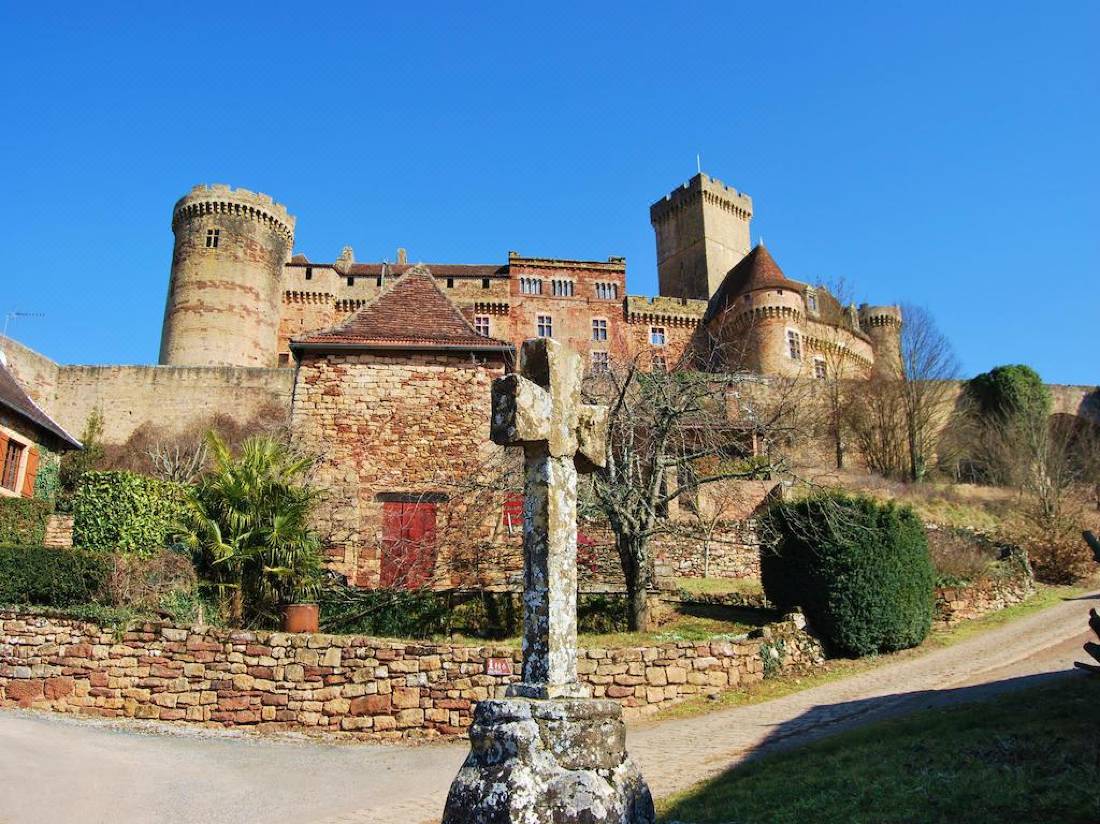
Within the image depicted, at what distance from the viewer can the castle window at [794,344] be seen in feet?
159

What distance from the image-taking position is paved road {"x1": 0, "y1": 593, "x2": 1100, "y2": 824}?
7.91 meters

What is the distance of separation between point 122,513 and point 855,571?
44.1 ft

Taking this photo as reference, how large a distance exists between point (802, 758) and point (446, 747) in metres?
4.85

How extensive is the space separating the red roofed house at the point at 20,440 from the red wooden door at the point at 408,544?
33.9 ft

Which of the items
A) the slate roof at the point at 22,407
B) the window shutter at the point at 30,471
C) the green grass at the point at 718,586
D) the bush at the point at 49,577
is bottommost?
the green grass at the point at 718,586

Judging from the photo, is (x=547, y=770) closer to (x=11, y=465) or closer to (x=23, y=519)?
(x=23, y=519)

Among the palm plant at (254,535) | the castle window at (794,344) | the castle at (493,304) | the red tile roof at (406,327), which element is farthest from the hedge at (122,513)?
the castle window at (794,344)

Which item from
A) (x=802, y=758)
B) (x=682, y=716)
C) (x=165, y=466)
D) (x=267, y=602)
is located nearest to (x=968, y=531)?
(x=682, y=716)

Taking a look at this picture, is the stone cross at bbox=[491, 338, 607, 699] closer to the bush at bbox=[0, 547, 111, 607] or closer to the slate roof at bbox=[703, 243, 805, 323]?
the bush at bbox=[0, 547, 111, 607]

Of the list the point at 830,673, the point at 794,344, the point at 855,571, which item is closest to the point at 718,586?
the point at 855,571

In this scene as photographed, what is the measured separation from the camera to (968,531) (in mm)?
22094

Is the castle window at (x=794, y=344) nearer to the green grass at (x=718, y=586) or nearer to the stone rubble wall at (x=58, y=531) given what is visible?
the green grass at (x=718, y=586)

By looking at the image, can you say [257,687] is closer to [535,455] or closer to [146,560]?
[146,560]

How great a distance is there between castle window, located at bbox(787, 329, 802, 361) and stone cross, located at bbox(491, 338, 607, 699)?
45.2m
